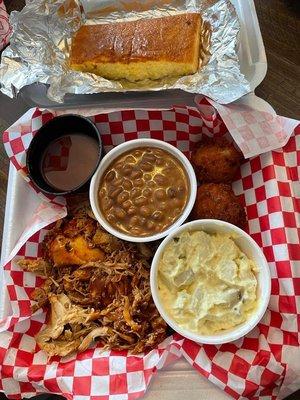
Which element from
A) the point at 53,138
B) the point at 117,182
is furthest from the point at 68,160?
the point at 117,182

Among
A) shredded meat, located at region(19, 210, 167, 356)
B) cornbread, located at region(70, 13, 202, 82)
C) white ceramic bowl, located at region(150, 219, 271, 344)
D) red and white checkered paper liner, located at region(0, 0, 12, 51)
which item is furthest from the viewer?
red and white checkered paper liner, located at region(0, 0, 12, 51)

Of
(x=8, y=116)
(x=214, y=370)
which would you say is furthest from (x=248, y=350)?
(x=8, y=116)

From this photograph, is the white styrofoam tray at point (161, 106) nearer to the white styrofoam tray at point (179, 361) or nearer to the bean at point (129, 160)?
the white styrofoam tray at point (179, 361)

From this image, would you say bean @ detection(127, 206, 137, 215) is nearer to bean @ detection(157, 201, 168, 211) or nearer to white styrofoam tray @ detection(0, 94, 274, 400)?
bean @ detection(157, 201, 168, 211)

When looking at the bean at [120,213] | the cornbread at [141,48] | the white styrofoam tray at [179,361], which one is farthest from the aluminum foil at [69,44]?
the bean at [120,213]

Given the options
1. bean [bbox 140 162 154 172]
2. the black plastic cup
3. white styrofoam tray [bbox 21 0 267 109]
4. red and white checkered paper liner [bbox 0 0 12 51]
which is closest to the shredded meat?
the black plastic cup

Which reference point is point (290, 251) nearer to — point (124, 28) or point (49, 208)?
point (49, 208)

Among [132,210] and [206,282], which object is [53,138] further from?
[206,282]
